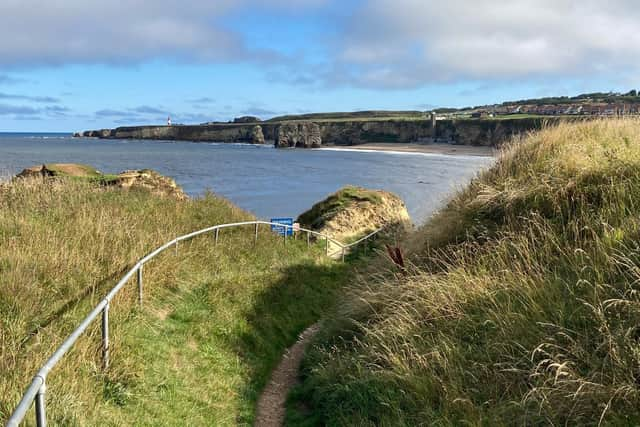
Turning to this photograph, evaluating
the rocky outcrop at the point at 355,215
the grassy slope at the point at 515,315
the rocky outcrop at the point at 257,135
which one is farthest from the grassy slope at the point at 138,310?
the rocky outcrop at the point at 257,135

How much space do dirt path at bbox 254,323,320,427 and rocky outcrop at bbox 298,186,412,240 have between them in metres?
12.2

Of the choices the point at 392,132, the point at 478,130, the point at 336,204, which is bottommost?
the point at 336,204

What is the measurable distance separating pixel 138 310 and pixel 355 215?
16760mm

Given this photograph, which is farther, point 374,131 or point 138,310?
point 374,131

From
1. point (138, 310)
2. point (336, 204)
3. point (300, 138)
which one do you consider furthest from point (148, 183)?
point (300, 138)

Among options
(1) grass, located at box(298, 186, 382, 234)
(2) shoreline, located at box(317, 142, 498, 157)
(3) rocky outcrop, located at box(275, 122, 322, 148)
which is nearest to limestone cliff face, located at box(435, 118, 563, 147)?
(2) shoreline, located at box(317, 142, 498, 157)

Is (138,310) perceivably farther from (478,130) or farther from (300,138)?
(300,138)

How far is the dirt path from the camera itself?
25.4 feet

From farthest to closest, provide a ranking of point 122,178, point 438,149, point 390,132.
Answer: point 390,132
point 438,149
point 122,178

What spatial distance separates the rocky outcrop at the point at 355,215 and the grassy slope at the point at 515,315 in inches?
510

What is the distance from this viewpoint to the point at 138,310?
795 cm

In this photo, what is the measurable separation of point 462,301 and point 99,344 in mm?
4529

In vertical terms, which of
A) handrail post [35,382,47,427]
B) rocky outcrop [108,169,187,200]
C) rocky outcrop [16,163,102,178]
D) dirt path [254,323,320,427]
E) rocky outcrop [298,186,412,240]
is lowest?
dirt path [254,323,320,427]

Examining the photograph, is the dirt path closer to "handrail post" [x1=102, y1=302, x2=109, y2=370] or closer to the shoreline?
"handrail post" [x1=102, y1=302, x2=109, y2=370]
